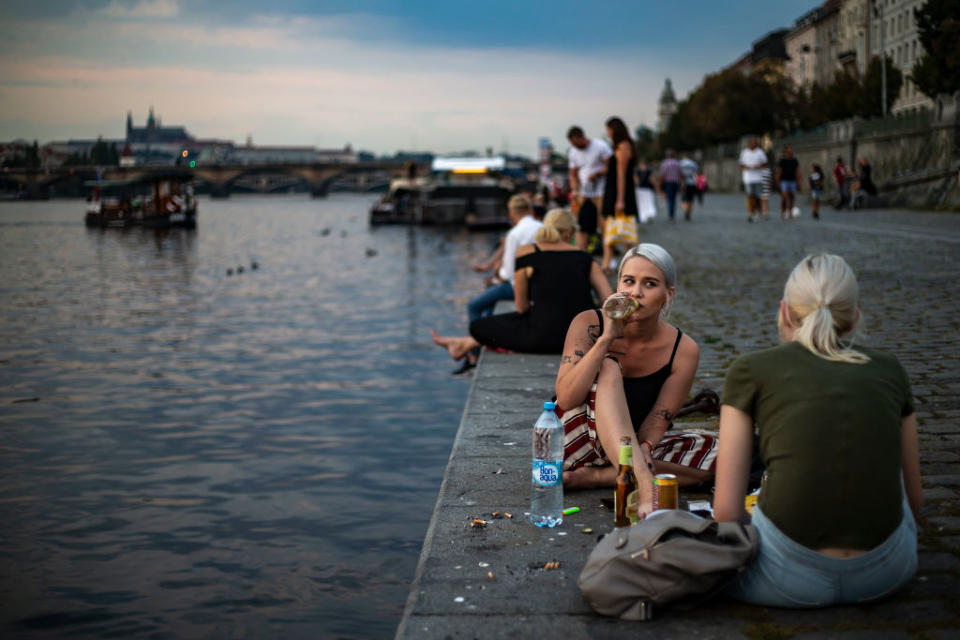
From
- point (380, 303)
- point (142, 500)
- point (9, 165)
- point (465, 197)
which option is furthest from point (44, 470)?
point (9, 165)

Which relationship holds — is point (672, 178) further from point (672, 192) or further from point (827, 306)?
point (827, 306)

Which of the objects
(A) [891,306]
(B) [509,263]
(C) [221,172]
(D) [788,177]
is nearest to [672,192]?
(D) [788,177]

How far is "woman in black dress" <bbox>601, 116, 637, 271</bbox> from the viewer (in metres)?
13.6

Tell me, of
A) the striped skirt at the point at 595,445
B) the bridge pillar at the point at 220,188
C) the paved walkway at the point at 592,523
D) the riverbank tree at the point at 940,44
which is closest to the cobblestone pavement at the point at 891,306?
the paved walkway at the point at 592,523

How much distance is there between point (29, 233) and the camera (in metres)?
60.2

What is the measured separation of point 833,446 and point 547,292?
4.81 m

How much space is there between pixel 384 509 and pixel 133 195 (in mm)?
62350

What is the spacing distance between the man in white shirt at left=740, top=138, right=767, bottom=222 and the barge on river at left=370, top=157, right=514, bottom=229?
97.6ft

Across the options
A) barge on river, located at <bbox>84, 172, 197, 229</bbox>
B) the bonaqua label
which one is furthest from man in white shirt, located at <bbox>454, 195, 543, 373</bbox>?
barge on river, located at <bbox>84, 172, 197, 229</bbox>

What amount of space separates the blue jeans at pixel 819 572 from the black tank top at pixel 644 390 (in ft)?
4.25

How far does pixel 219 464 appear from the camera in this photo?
8617 millimetres

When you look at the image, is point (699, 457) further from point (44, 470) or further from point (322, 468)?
point (44, 470)

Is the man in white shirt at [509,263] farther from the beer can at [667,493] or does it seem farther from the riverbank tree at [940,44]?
the riverbank tree at [940,44]

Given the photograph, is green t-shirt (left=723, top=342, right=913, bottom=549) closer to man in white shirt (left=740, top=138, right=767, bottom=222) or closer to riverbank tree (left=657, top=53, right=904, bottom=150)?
man in white shirt (left=740, top=138, right=767, bottom=222)
